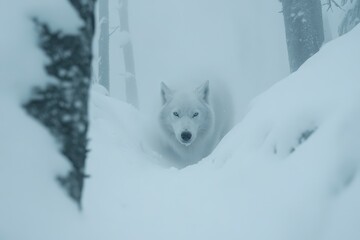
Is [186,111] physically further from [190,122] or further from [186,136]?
[186,136]

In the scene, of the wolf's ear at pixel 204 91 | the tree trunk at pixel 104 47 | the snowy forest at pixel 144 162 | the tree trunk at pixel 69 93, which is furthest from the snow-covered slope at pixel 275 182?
the tree trunk at pixel 104 47

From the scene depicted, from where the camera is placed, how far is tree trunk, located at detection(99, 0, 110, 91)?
10883 millimetres

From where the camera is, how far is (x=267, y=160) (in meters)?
2.21

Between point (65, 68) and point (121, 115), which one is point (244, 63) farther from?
point (65, 68)

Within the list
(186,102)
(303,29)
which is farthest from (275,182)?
(186,102)

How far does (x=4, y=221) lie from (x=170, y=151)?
5.14 m

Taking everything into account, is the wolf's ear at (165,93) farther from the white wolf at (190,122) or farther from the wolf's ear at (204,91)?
the wolf's ear at (204,91)

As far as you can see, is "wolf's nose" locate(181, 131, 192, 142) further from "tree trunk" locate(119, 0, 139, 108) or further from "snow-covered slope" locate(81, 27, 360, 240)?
"tree trunk" locate(119, 0, 139, 108)

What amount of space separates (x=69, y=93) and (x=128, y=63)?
13068mm

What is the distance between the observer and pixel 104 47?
1135 cm

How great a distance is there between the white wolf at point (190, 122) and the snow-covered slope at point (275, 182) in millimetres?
2648

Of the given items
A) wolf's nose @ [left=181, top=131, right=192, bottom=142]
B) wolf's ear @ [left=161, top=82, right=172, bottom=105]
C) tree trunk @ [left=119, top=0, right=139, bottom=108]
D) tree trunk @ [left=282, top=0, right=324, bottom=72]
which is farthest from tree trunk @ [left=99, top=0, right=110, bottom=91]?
tree trunk @ [left=282, top=0, right=324, bottom=72]

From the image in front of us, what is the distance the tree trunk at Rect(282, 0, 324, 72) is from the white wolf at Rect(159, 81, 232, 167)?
1724 millimetres

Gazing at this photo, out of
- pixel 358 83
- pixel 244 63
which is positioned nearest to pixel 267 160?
pixel 358 83
